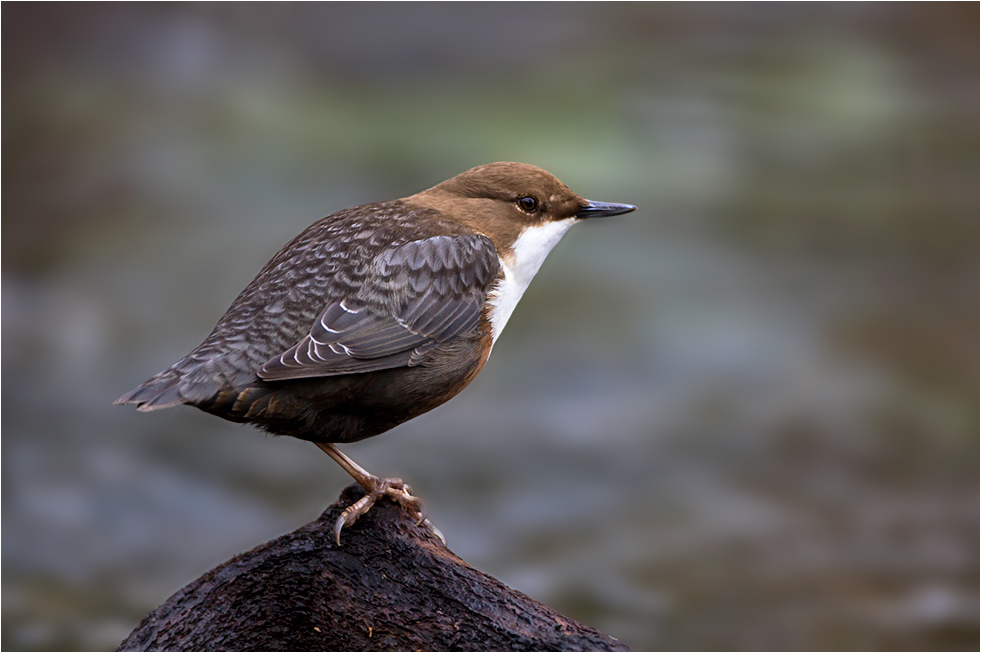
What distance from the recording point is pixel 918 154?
9.07 meters

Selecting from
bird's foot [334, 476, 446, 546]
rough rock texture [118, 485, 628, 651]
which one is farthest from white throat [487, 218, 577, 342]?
rough rock texture [118, 485, 628, 651]

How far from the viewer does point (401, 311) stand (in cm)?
258

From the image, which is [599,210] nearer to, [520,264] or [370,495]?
[520,264]

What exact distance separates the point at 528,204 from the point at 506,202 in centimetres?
6

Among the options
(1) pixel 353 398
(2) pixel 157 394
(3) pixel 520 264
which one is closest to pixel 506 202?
(3) pixel 520 264

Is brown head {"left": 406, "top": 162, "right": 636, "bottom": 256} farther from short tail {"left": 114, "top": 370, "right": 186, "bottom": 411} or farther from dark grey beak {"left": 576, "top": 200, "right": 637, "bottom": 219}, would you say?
short tail {"left": 114, "top": 370, "right": 186, "bottom": 411}

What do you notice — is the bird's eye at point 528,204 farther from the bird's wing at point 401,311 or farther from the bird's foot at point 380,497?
the bird's foot at point 380,497

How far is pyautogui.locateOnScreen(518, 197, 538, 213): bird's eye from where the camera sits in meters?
2.87

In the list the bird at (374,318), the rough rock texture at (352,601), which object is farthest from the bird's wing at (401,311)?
the rough rock texture at (352,601)

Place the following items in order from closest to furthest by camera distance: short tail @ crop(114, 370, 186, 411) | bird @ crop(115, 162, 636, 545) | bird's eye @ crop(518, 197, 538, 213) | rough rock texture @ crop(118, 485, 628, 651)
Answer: short tail @ crop(114, 370, 186, 411) → bird @ crop(115, 162, 636, 545) → rough rock texture @ crop(118, 485, 628, 651) → bird's eye @ crop(518, 197, 538, 213)

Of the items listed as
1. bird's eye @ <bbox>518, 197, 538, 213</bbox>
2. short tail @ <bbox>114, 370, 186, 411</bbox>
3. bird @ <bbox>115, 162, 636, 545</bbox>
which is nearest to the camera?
short tail @ <bbox>114, 370, 186, 411</bbox>

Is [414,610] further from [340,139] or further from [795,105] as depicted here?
[795,105]

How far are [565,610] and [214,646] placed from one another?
4108 mm

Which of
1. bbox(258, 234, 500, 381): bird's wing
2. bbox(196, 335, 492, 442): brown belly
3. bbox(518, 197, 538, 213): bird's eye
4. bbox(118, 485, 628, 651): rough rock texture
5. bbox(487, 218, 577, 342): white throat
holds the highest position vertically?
bbox(518, 197, 538, 213): bird's eye
